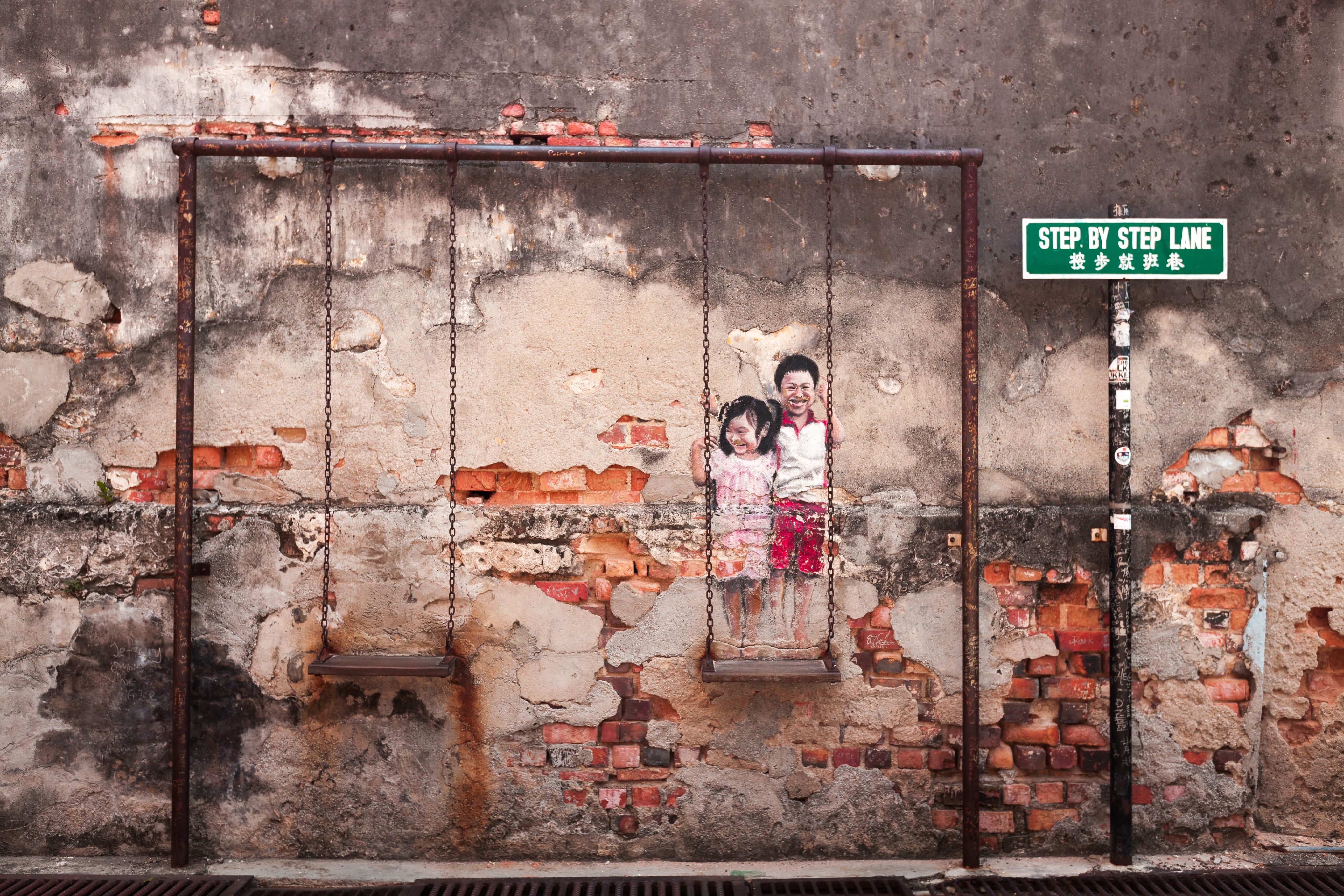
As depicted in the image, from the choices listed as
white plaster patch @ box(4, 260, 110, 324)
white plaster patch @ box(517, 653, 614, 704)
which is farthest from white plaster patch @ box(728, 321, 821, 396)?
white plaster patch @ box(4, 260, 110, 324)

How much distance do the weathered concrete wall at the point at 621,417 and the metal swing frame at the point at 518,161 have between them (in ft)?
0.26

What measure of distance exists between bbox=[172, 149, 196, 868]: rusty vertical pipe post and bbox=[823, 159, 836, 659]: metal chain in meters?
2.11

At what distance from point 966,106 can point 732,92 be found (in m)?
0.81

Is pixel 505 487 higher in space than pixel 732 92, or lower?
lower

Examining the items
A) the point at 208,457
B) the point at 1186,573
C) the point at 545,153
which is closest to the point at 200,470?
the point at 208,457

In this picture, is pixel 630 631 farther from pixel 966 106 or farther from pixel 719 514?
pixel 966 106

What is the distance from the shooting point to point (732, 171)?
111 inches

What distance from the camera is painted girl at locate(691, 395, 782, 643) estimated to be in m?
2.79

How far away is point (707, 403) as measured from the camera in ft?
9.11

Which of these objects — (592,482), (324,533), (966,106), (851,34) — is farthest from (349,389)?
(966,106)

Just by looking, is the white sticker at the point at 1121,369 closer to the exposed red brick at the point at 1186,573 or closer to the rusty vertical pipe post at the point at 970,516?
the rusty vertical pipe post at the point at 970,516

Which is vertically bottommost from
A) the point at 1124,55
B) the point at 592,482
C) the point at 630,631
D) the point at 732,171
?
the point at 630,631

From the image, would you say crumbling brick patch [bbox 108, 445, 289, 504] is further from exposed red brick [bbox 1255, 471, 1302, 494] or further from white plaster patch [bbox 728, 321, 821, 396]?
exposed red brick [bbox 1255, 471, 1302, 494]

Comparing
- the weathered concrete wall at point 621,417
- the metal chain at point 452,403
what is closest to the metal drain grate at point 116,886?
the weathered concrete wall at point 621,417
